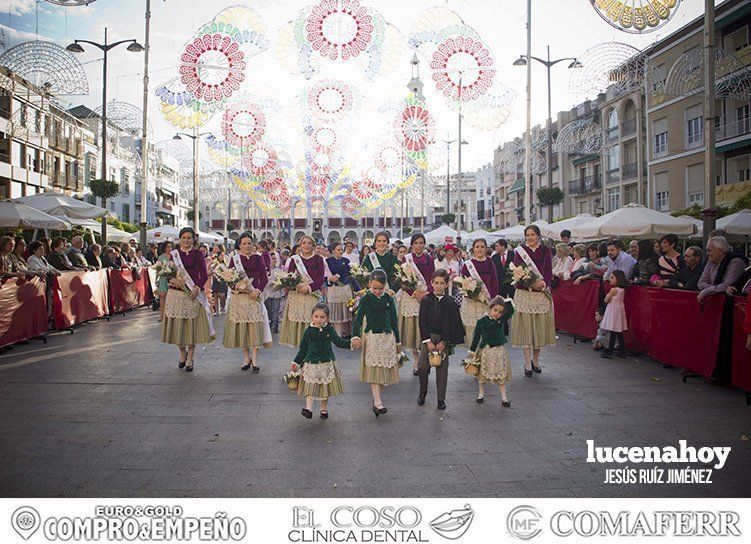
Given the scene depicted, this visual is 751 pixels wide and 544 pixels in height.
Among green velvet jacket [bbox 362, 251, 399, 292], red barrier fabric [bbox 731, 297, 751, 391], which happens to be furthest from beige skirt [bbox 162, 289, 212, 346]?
red barrier fabric [bbox 731, 297, 751, 391]

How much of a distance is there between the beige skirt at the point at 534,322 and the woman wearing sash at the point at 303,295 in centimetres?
305

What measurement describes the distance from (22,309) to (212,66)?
5594mm

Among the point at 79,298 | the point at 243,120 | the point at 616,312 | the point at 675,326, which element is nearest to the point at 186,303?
the point at 79,298

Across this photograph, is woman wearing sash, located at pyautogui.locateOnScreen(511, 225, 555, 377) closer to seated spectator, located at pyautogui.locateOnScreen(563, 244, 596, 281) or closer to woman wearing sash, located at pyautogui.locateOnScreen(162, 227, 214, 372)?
seated spectator, located at pyautogui.locateOnScreen(563, 244, 596, 281)

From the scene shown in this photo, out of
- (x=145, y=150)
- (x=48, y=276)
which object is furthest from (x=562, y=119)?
(x=48, y=276)

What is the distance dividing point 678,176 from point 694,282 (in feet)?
79.7

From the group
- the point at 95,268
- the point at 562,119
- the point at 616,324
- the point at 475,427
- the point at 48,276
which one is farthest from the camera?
the point at 562,119

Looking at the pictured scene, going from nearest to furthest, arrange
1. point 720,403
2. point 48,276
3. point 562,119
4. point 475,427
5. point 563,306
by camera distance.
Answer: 1. point 475,427
2. point 720,403
3. point 48,276
4. point 563,306
5. point 562,119

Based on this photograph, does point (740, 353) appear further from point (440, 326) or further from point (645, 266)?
point (645, 266)

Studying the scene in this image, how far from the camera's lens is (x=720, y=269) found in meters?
7.10

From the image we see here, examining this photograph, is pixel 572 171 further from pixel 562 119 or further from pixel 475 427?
pixel 475 427

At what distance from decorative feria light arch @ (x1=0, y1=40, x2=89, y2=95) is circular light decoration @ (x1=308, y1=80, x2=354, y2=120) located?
16.0 feet

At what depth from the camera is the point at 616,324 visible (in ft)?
30.1

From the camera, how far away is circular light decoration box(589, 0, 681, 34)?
7312mm
